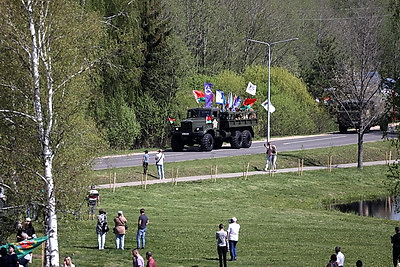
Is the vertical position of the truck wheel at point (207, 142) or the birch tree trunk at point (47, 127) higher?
the truck wheel at point (207, 142)

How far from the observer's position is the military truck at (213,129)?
1937 inches

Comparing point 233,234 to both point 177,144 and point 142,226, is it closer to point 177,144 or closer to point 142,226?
point 142,226

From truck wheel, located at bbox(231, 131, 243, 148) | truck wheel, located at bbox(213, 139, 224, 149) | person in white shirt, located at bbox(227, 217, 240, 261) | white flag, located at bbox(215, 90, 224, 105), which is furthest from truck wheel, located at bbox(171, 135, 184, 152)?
person in white shirt, located at bbox(227, 217, 240, 261)

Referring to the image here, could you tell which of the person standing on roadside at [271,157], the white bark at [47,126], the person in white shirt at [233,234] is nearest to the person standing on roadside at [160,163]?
the person standing on roadside at [271,157]

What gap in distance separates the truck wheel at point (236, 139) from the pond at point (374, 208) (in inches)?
466

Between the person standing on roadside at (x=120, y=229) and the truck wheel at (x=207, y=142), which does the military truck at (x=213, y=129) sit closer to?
the truck wheel at (x=207, y=142)

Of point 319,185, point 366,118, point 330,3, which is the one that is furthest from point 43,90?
point 330,3

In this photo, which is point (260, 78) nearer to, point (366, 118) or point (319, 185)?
point (366, 118)

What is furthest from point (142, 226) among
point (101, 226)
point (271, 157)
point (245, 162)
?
point (245, 162)

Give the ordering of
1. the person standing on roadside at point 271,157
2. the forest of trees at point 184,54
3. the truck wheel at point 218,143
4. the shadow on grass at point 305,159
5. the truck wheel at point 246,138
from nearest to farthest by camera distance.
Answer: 1. the forest of trees at point 184,54
2. the person standing on roadside at point 271,157
3. the shadow on grass at point 305,159
4. the truck wheel at point 218,143
5. the truck wheel at point 246,138

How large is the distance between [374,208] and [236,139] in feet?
44.8

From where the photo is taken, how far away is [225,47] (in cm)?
7975

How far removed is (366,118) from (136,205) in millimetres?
20265

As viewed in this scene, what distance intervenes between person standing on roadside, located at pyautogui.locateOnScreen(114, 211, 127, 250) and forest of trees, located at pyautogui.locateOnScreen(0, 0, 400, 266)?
1.85 metres
